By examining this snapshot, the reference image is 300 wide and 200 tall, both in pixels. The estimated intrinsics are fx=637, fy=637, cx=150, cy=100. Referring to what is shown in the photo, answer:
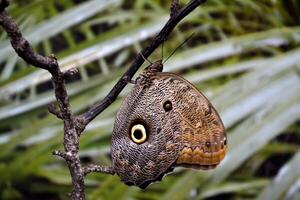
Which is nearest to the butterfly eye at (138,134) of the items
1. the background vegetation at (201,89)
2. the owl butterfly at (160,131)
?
the owl butterfly at (160,131)

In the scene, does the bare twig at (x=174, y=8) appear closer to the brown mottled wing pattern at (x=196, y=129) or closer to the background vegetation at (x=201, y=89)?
the brown mottled wing pattern at (x=196, y=129)

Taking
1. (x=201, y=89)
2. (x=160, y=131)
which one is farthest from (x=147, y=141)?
(x=201, y=89)

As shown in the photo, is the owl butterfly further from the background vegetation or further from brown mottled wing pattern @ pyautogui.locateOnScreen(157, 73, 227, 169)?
the background vegetation

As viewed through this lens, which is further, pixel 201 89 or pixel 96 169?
pixel 201 89

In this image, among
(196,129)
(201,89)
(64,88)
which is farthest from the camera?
(201,89)

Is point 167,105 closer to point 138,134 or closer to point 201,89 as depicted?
point 138,134

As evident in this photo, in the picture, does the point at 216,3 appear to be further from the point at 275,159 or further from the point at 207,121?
the point at 207,121

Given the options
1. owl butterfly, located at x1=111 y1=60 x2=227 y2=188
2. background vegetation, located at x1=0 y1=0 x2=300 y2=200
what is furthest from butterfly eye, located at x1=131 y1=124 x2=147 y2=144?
background vegetation, located at x1=0 y1=0 x2=300 y2=200

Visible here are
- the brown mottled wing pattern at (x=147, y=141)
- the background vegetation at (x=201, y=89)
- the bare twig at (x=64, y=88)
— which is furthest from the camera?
the background vegetation at (x=201, y=89)

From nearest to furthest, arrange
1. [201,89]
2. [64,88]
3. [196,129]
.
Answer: [64,88] < [196,129] < [201,89]
